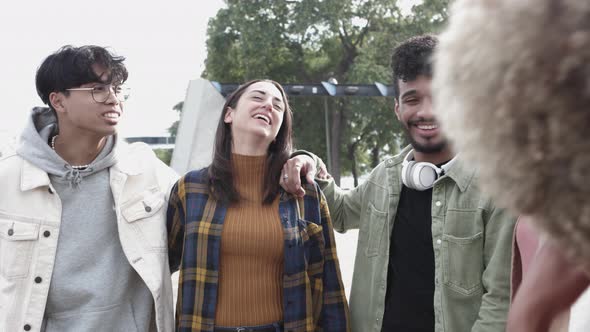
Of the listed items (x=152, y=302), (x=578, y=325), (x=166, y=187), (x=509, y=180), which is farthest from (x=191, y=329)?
(x=509, y=180)

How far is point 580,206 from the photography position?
572mm

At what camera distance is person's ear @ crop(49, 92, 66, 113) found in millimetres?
2791

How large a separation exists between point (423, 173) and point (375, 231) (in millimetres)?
378

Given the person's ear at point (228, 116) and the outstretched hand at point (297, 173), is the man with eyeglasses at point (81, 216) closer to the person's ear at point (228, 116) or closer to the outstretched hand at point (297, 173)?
the person's ear at point (228, 116)

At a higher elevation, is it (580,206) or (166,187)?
(166,187)

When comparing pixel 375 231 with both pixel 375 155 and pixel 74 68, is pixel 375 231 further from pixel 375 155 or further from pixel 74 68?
pixel 375 155

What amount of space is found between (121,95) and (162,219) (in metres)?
0.69

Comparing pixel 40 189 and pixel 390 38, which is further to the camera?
pixel 390 38

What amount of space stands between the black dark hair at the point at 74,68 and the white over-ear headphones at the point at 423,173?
5.16 ft

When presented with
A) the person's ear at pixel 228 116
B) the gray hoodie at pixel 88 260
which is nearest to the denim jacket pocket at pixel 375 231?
the person's ear at pixel 228 116

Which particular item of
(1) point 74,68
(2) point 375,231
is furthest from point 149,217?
(2) point 375,231

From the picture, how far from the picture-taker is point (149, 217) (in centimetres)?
278

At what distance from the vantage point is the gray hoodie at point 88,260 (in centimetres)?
254

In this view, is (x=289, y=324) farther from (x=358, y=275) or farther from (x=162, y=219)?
(x=162, y=219)
